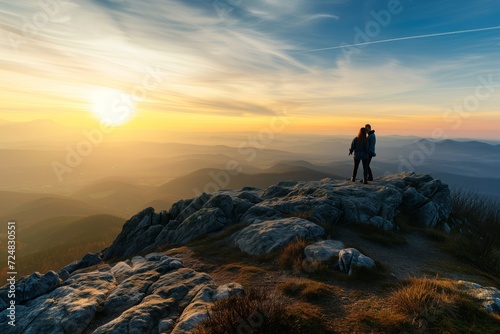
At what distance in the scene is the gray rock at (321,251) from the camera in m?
12.6

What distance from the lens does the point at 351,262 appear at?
11.6 m

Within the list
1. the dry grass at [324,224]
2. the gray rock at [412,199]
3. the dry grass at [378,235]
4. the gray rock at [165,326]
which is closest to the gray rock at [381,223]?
the dry grass at [378,235]

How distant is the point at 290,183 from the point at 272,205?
11.2 m

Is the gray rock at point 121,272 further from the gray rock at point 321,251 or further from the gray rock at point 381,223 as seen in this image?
the gray rock at point 381,223

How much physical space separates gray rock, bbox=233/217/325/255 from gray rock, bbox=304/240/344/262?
4.35ft

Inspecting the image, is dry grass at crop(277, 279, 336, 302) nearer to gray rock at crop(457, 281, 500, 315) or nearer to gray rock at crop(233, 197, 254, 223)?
gray rock at crop(457, 281, 500, 315)

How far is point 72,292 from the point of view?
11977 millimetres

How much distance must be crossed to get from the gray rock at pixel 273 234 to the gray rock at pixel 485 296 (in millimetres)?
7328

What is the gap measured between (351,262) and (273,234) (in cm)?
555

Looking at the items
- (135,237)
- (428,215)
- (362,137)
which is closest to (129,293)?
(135,237)

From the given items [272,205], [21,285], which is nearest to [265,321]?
[21,285]

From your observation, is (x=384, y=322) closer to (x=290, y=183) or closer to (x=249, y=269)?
(x=249, y=269)

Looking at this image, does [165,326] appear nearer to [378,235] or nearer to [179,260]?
[179,260]

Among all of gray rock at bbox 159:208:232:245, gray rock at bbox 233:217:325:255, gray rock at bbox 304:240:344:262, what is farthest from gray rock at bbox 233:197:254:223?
gray rock at bbox 304:240:344:262
